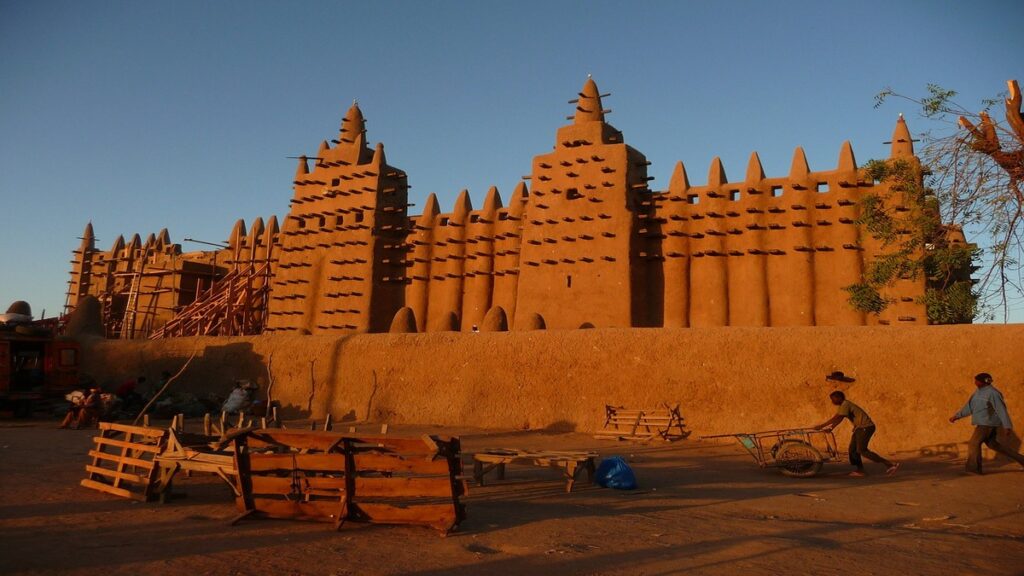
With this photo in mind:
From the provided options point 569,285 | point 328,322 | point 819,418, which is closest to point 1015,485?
point 819,418

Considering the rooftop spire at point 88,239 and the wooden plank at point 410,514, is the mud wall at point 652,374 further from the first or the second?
the rooftop spire at point 88,239

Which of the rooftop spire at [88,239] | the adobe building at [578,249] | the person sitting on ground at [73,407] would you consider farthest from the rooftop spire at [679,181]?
the rooftop spire at [88,239]

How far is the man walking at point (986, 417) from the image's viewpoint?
957cm

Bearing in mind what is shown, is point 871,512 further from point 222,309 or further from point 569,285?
point 222,309

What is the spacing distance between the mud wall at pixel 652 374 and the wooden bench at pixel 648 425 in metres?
0.20

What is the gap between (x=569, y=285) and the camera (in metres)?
23.8

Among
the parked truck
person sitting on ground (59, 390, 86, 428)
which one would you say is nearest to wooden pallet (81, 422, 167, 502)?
person sitting on ground (59, 390, 86, 428)

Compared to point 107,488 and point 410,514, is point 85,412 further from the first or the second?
point 410,514

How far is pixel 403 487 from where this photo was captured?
662 cm

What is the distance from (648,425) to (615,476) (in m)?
4.55

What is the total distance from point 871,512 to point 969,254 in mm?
4486

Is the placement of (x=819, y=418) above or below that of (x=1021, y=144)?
below

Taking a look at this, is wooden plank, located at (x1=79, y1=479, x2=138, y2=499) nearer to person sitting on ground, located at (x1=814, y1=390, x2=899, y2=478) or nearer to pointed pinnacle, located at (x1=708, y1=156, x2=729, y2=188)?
person sitting on ground, located at (x1=814, y1=390, x2=899, y2=478)

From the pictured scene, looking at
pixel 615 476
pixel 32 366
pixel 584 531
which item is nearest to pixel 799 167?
pixel 615 476
